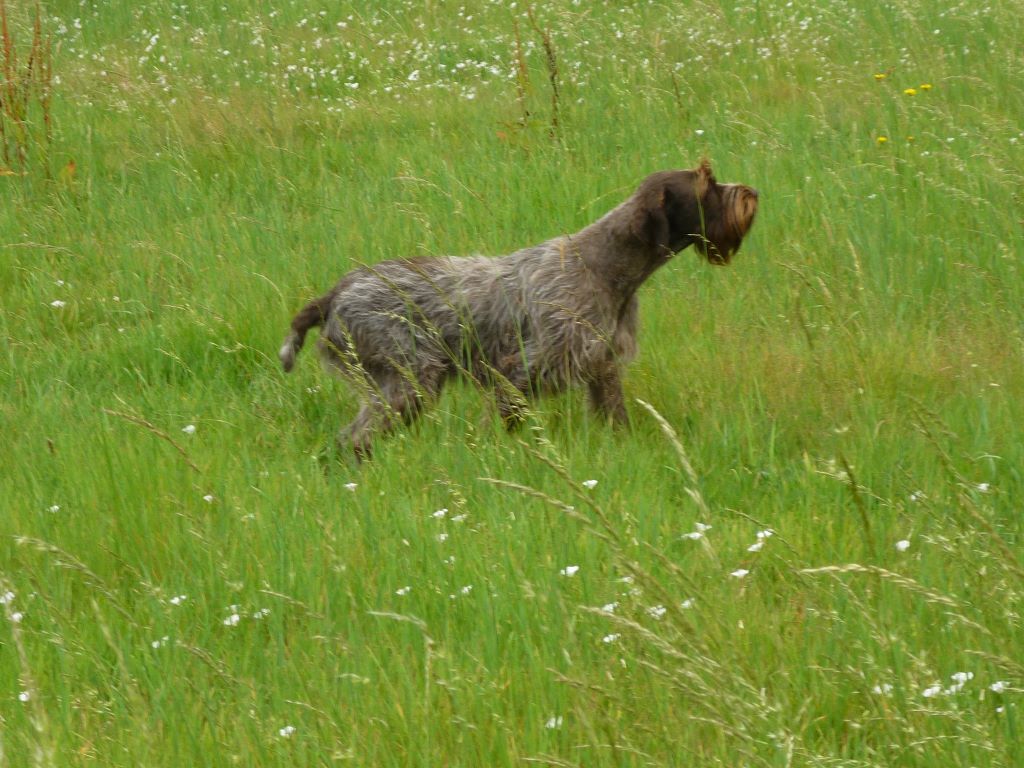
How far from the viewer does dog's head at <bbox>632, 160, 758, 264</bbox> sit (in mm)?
5648

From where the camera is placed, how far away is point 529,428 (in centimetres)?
356

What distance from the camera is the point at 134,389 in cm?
611

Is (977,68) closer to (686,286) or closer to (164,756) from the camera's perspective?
(686,286)

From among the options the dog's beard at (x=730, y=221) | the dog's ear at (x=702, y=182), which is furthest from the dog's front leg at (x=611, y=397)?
the dog's ear at (x=702, y=182)

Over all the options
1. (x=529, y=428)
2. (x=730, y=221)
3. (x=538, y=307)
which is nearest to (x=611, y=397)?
(x=538, y=307)

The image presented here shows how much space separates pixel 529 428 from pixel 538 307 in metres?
2.28

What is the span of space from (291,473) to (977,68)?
20.2 ft

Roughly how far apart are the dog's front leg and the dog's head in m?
0.68

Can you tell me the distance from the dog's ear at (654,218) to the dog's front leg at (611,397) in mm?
647

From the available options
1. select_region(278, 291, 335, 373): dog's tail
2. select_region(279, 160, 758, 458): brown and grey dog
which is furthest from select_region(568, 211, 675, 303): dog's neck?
select_region(278, 291, 335, 373): dog's tail

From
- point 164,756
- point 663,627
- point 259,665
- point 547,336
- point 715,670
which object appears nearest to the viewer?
point 715,670

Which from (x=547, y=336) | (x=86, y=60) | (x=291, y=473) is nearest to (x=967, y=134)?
(x=547, y=336)

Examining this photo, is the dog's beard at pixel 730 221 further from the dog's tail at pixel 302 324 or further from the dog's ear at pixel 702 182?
the dog's tail at pixel 302 324

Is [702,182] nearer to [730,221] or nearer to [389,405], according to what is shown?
[730,221]
